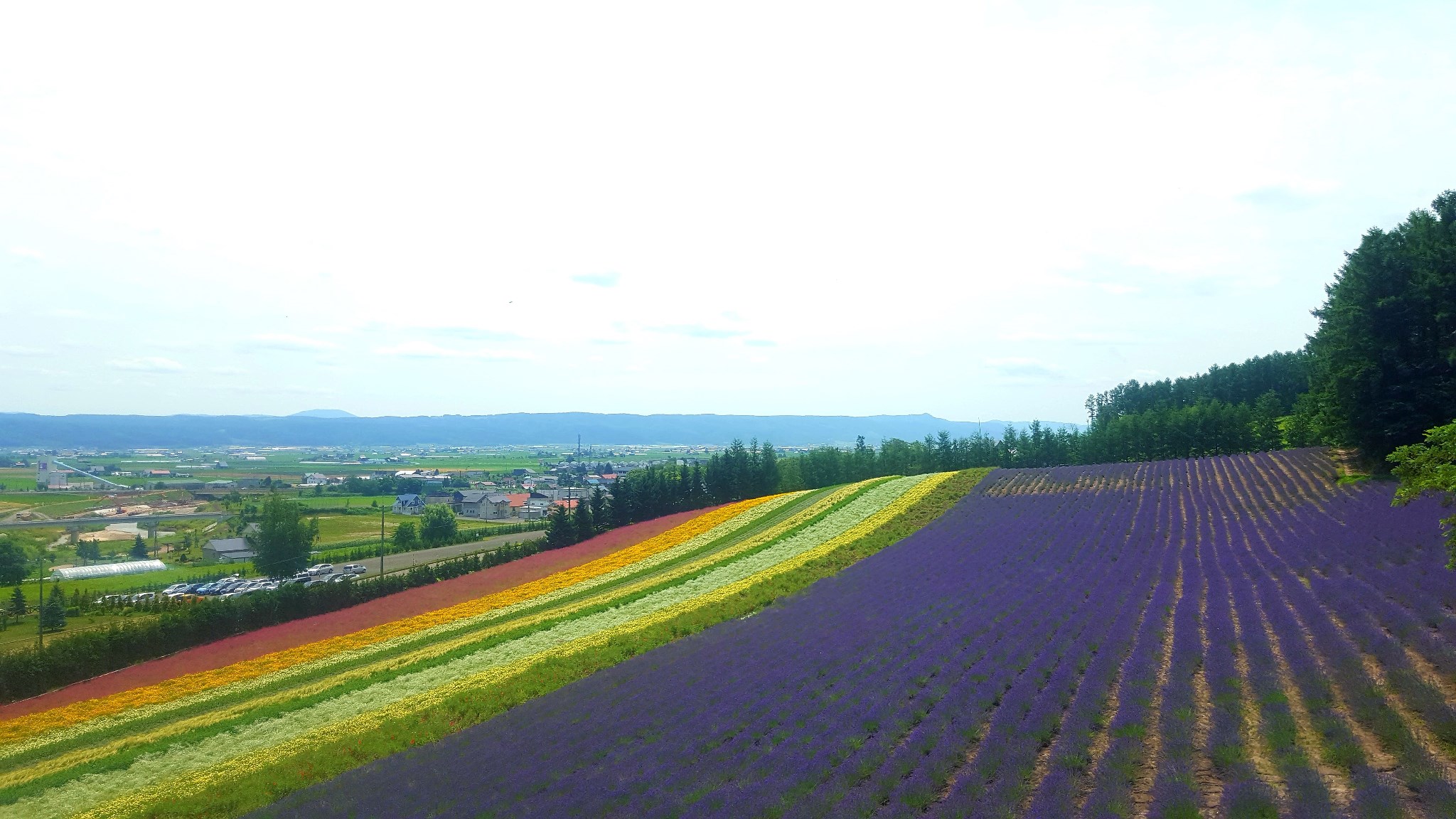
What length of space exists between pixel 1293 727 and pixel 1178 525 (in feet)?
79.4

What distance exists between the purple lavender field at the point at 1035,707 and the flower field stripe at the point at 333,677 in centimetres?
1175

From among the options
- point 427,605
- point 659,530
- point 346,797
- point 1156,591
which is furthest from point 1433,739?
point 659,530

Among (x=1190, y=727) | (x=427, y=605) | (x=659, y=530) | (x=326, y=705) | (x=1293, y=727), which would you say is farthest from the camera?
(x=659, y=530)

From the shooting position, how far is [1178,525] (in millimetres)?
31500

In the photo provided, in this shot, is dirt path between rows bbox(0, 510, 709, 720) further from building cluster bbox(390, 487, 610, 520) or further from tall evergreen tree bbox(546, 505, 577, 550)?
building cluster bbox(390, 487, 610, 520)

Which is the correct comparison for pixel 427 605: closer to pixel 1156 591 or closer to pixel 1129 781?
pixel 1156 591

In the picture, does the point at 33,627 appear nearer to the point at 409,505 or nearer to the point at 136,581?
the point at 136,581

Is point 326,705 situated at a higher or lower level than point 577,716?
lower

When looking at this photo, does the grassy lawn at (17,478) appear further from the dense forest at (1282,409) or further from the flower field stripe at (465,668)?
the flower field stripe at (465,668)

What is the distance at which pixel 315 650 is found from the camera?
120ft

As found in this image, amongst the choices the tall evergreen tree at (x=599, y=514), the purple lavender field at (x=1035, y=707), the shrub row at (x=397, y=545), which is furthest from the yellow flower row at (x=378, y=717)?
the shrub row at (x=397, y=545)

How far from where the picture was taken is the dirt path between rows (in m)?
34.3

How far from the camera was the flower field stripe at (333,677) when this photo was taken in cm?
2272

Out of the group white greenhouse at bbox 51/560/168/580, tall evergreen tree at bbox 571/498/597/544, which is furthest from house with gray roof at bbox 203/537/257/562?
tall evergreen tree at bbox 571/498/597/544
